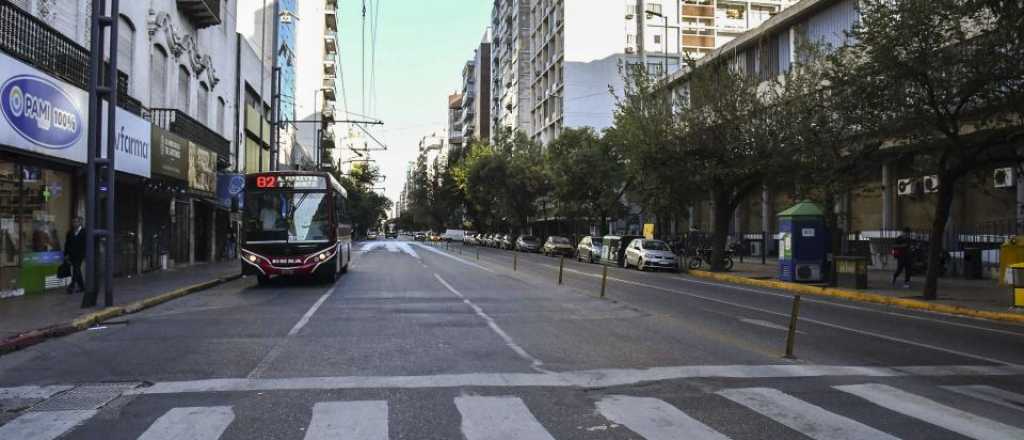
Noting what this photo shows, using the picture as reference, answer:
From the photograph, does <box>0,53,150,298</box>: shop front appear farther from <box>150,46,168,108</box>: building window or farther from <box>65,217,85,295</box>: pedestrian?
<box>150,46,168,108</box>: building window

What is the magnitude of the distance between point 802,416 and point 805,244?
1854 centimetres

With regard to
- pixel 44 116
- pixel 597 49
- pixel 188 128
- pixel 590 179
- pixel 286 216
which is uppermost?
pixel 597 49

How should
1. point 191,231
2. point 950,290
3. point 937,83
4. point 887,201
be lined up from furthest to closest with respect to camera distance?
1. point 887,201
2. point 191,231
3. point 950,290
4. point 937,83

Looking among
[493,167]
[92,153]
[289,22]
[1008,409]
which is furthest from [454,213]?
[1008,409]

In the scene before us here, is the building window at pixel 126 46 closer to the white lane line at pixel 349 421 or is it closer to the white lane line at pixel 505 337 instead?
the white lane line at pixel 505 337

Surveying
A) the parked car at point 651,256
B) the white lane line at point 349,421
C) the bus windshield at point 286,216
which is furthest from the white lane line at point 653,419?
the parked car at point 651,256

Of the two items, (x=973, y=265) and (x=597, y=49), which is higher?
(x=597, y=49)

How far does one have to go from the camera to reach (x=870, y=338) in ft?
36.2

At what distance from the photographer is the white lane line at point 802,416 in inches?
217

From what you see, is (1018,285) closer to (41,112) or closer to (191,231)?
(41,112)

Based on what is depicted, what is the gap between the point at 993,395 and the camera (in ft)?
23.3

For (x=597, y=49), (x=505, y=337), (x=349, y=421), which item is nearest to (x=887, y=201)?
(x=505, y=337)

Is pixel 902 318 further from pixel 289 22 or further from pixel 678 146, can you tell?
pixel 289 22

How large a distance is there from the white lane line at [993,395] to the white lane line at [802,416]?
1826mm
